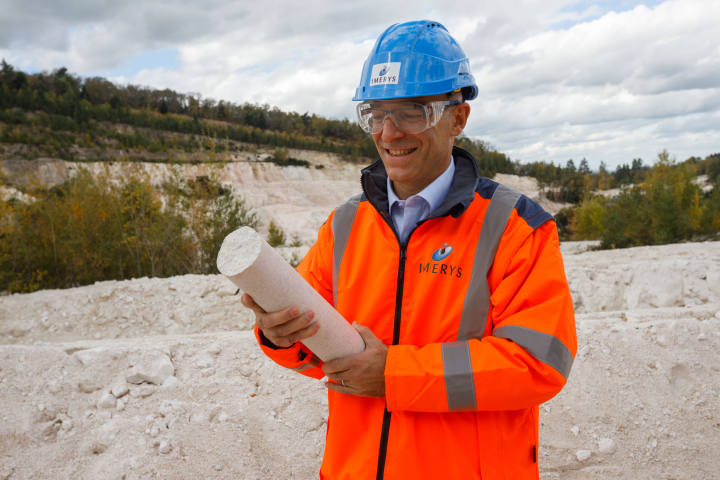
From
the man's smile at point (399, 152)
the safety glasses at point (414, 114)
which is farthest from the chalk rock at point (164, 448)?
the safety glasses at point (414, 114)

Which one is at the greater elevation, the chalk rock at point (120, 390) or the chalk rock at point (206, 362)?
the chalk rock at point (206, 362)

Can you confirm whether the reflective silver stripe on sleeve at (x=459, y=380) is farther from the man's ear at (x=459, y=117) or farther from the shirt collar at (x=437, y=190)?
the man's ear at (x=459, y=117)

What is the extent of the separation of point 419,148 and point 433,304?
0.62 m

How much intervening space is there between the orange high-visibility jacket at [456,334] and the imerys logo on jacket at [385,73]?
0.48 meters

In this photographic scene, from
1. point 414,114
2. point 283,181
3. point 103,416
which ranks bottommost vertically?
point 103,416

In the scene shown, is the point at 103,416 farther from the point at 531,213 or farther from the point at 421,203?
the point at 531,213

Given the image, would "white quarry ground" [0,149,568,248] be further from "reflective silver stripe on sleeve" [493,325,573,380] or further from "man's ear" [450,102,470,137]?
"reflective silver stripe on sleeve" [493,325,573,380]

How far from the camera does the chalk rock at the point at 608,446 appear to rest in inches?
141

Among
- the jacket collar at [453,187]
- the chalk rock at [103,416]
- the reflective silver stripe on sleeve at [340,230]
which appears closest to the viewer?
the jacket collar at [453,187]

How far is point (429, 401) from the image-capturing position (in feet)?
4.66

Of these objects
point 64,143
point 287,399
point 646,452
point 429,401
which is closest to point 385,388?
point 429,401

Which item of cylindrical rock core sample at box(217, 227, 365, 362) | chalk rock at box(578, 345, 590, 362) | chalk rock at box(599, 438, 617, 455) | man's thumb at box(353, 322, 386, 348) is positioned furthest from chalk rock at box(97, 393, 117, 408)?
chalk rock at box(578, 345, 590, 362)

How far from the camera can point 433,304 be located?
1.65 meters

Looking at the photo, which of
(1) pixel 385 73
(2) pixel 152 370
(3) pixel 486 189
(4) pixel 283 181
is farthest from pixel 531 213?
(4) pixel 283 181
